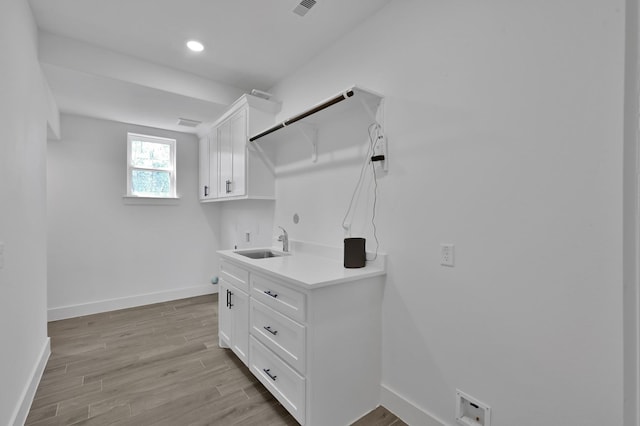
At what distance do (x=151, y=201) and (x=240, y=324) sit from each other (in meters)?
2.63

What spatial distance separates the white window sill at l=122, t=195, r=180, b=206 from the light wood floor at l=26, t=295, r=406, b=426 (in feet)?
4.98

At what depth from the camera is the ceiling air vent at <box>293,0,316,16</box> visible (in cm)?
202

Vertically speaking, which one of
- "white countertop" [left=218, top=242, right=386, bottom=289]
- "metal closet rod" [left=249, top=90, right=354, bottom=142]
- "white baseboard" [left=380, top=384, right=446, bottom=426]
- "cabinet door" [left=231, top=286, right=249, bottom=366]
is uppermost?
"metal closet rod" [left=249, top=90, right=354, bottom=142]

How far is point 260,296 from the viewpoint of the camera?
208cm

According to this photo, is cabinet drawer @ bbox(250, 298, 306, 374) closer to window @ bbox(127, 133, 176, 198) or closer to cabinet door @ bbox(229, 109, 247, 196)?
cabinet door @ bbox(229, 109, 247, 196)

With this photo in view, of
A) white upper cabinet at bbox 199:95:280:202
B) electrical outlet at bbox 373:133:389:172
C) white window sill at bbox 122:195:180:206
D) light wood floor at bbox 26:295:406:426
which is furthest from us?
white window sill at bbox 122:195:180:206

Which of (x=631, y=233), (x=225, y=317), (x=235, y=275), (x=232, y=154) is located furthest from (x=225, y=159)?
(x=631, y=233)

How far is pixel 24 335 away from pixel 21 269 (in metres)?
0.43

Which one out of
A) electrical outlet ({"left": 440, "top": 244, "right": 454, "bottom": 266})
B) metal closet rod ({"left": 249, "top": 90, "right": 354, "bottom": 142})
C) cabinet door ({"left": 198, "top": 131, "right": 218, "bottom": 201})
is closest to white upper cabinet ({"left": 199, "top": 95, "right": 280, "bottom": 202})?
cabinet door ({"left": 198, "top": 131, "right": 218, "bottom": 201})

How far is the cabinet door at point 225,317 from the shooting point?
8.49 feet

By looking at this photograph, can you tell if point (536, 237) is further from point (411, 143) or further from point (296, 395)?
point (296, 395)

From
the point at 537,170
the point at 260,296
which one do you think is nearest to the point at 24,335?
the point at 260,296

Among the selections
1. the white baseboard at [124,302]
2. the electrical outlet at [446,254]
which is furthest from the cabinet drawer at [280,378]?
the white baseboard at [124,302]

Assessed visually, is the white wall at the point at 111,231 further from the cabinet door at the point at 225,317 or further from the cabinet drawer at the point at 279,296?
the cabinet drawer at the point at 279,296
